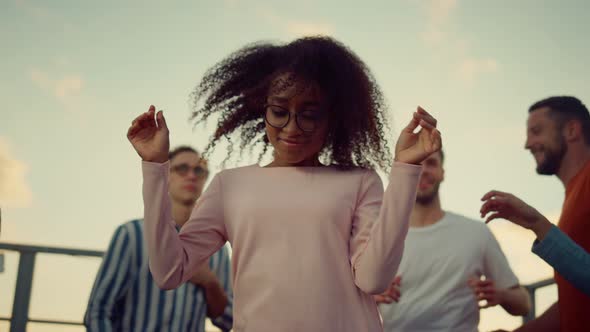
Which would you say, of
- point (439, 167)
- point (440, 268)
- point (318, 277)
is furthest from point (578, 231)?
point (318, 277)

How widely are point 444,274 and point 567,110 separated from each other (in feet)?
4.47

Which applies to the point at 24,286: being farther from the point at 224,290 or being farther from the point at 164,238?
the point at 164,238

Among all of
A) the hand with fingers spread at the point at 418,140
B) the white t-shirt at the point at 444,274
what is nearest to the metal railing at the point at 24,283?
the white t-shirt at the point at 444,274

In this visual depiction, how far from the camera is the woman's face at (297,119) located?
181 cm

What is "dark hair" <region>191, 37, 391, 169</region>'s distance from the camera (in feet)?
6.20

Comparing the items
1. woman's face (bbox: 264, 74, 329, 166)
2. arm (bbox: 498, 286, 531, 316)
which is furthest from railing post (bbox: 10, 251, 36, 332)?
woman's face (bbox: 264, 74, 329, 166)

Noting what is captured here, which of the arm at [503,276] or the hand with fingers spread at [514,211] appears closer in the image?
the hand with fingers spread at [514,211]

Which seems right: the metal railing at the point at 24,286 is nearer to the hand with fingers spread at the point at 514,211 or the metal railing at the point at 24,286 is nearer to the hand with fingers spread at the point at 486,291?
the hand with fingers spread at the point at 486,291

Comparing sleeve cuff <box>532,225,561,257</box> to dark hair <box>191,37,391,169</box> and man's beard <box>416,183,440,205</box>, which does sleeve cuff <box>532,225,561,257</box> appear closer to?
dark hair <box>191,37,391,169</box>

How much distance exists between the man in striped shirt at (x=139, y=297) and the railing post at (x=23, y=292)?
175 centimetres

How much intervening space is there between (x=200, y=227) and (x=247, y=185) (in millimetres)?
171

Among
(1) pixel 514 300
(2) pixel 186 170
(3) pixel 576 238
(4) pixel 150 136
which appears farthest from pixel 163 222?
(1) pixel 514 300

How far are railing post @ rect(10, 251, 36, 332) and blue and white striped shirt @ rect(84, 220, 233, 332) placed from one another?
5.76 ft

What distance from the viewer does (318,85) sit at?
1851 mm
